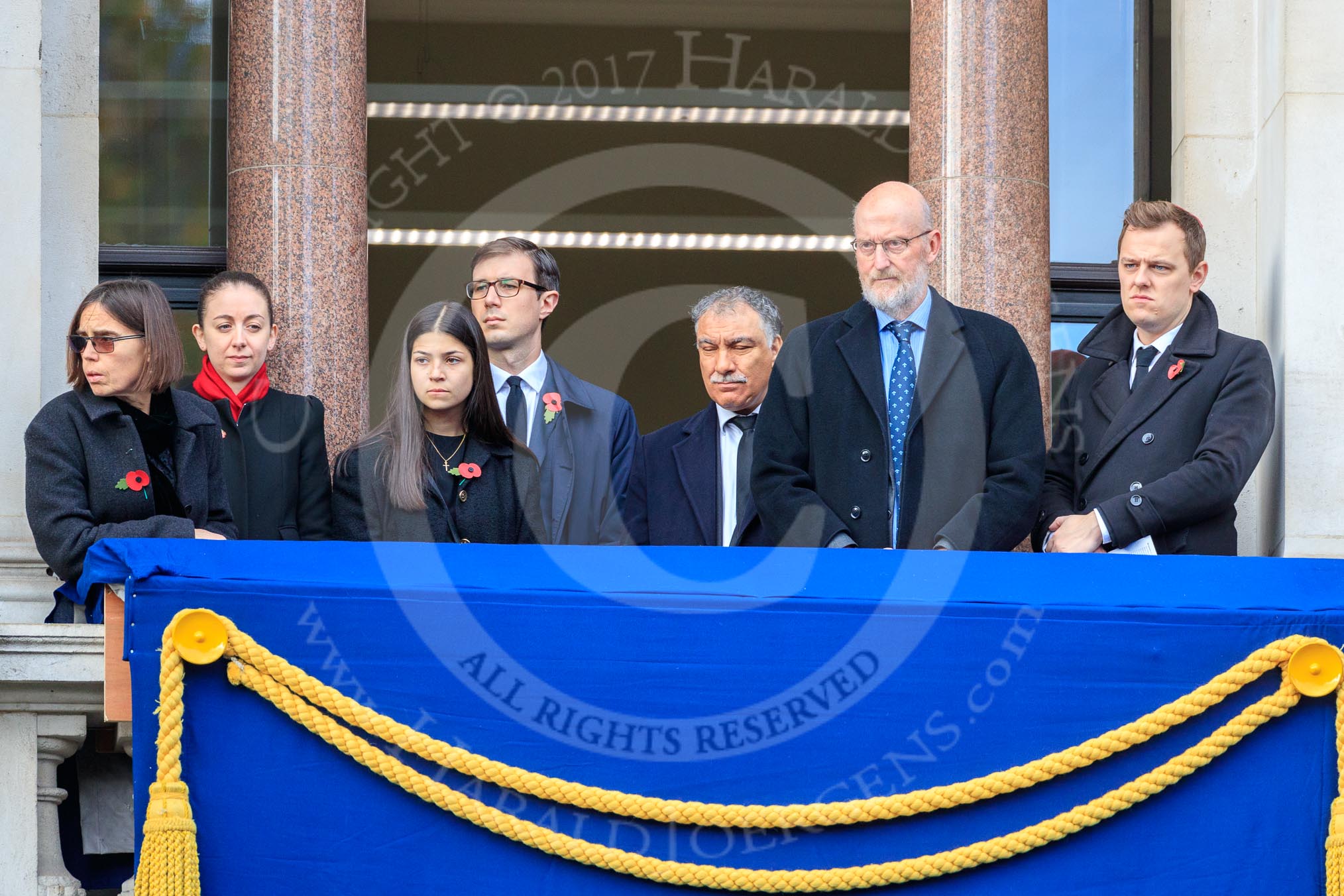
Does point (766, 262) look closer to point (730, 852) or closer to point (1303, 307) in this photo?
point (1303, 307)

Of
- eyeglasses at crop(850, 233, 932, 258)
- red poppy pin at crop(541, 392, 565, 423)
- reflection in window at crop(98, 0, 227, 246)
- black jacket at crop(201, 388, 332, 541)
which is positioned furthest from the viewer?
reflection in window at crop(98, 0, 227, 246)

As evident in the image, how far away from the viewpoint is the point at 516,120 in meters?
15.1

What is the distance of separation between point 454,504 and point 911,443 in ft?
4.53

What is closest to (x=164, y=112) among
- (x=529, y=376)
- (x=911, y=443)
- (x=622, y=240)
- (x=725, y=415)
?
(x=529, y=376)

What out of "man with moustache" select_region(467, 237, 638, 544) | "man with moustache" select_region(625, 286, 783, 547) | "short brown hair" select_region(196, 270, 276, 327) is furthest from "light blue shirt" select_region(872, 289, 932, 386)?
"short brown hair" select_region(196, 270, 276, 327)

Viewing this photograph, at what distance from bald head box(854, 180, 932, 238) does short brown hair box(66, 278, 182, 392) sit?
6.84ft

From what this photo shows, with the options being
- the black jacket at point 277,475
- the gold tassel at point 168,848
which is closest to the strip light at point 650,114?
the black jacket at point 277,475

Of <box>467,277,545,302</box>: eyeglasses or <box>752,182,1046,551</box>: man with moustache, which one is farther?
<box>467,277,545,302</box>: eyeglasses

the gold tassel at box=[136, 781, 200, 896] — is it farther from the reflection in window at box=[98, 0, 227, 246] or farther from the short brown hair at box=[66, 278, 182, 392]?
the reflection in window at box=[98, 0, 227, 246]

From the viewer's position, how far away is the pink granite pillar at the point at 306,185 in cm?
693

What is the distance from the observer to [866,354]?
5633 mm

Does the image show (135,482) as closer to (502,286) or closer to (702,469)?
(502,286)

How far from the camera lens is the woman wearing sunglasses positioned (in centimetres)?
535

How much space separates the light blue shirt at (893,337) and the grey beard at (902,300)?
0.02 meters
